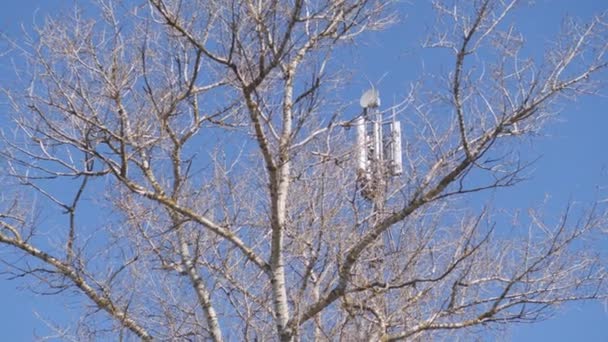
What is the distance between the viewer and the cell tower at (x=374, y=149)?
618 cm

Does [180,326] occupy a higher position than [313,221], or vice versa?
[313,221]

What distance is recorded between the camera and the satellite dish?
609 centimetres

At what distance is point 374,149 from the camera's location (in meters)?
6.50

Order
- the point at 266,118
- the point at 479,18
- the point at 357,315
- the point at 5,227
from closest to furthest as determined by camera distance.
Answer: the point at 479,18, the point at 266,118, the point at 357,315, the point at 5,227

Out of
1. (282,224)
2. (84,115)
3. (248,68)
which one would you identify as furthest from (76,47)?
(282,224)

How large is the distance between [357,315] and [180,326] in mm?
1501

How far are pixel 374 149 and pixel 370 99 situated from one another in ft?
1.31

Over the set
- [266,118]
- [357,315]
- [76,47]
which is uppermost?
[76,47]

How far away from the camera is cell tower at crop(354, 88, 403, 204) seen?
6.18 metres

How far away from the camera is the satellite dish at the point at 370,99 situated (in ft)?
20.0

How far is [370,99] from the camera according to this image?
6.29m

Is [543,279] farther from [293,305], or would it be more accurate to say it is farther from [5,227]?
[5,227]

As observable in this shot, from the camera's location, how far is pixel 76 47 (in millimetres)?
6027

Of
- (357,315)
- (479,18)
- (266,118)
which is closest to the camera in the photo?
(479,18)
